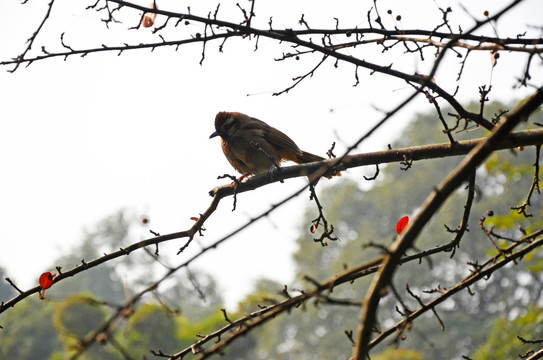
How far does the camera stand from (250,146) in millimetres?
4109

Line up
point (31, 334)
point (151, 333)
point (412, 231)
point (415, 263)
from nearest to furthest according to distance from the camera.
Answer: point (412, 231) < point (151, 333) < point (31, 334) < point (415, 263)

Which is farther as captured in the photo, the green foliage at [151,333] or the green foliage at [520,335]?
the green foliage at [151,333]

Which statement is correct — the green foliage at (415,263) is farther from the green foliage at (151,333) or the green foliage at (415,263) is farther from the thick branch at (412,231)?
the thick branch at (412,231)

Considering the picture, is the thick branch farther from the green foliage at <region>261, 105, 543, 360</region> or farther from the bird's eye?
the green foliage at <region>261, 105, 543, 360</region>

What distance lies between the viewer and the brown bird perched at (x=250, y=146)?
4.14 metres

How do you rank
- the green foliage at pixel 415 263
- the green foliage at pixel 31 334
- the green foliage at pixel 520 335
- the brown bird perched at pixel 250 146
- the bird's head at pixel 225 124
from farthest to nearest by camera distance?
the green foliage at pixel 415 263
the green foliage at pixel 31 334
the bird's head at pixel 225 124
the green foliage at pixel 520 335
the brown bird perched at pixel 250 146

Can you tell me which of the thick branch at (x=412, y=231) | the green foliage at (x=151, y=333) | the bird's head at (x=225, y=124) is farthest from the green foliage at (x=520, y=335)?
the green foliage at (x=151, y=333)

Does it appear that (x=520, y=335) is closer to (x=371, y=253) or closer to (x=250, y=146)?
(x=250, y=146)

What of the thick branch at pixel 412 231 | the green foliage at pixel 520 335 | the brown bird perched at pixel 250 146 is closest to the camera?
the thick branch at pixel 412 231

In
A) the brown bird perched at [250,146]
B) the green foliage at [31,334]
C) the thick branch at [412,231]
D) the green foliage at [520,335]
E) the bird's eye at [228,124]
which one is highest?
the green foliage at [31,334]

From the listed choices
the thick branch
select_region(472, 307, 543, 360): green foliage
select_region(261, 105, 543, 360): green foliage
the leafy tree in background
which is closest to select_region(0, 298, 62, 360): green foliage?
the leafy tree in background

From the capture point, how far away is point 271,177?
9.07 feet

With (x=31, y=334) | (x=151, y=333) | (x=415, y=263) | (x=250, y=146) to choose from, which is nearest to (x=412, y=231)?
(x=250, y=146)

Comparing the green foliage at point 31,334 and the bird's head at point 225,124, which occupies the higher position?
the green foliage at point 31,334
